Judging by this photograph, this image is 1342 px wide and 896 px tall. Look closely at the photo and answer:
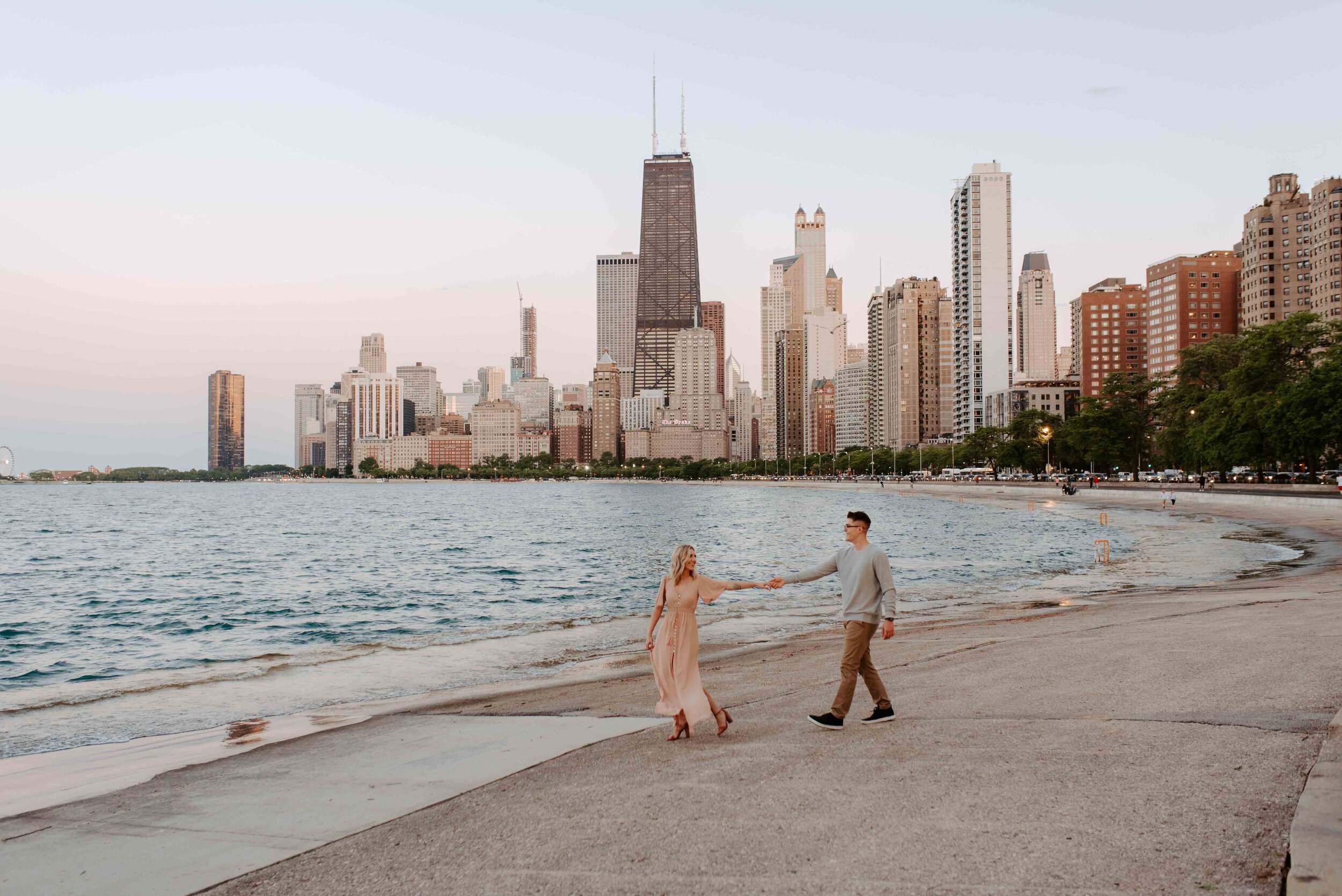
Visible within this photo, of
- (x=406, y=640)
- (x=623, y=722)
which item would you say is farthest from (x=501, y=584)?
(x=623, y=722)

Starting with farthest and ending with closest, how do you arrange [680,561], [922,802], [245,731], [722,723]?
[245,731] < [722,723] < [680,561] < [922,802]

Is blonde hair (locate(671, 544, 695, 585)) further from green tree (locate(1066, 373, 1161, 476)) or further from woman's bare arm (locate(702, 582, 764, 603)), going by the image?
green tree (locate(1066, 373, 1161, 476))

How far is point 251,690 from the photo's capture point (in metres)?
16.8

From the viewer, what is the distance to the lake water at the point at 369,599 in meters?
17.2

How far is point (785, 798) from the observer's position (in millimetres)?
7465

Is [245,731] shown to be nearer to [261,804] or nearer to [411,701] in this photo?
[411,701]

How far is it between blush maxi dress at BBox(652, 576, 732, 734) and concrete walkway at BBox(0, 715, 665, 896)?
100 cm

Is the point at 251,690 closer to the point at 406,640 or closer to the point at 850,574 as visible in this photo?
the point at 406,640

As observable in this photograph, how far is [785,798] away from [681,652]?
2.36 m

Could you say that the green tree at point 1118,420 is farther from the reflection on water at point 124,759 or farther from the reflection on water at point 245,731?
the reflection on water at point 124,759

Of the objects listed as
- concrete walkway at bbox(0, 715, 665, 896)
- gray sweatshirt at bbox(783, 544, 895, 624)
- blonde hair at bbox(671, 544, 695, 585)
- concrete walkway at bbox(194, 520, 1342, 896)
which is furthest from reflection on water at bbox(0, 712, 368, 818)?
gray sweatshirt at bbox(783, 544, 895, 624)

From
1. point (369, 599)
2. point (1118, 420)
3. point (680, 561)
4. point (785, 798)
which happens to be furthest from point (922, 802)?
point (1118, 420)

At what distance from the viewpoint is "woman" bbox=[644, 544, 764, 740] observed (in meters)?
9.47

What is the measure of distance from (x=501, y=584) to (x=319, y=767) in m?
29.2
